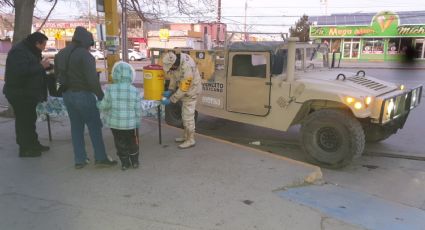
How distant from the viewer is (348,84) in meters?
6.26

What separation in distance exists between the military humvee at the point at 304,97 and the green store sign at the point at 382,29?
130 feet

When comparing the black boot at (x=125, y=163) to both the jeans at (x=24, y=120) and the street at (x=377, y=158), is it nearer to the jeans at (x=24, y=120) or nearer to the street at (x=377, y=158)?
the jeans at (x=24, y=120)

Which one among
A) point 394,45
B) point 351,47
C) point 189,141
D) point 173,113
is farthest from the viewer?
point 351,47

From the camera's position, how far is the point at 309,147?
6316 mm

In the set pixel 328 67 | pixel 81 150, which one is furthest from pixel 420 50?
pixel 81 150

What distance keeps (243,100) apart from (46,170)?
3300 mm

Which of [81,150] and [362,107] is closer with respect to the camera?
[81,150]

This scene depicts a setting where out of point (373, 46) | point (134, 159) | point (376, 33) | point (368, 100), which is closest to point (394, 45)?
point (373, 46)

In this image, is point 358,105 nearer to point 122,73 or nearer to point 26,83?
point 122,73

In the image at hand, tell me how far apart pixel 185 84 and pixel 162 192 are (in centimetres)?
196

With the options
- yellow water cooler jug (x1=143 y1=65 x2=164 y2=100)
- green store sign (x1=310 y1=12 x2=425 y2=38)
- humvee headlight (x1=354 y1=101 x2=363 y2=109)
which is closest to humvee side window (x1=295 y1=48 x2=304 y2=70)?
humvee headlight (x1=354 y1=101 x2=363 y2=109)

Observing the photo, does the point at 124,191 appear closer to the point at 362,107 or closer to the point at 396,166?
the point at 362,107

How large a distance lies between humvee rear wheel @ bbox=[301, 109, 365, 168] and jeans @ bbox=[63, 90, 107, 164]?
293 centimetres

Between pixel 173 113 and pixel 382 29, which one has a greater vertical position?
pixel 382 29
